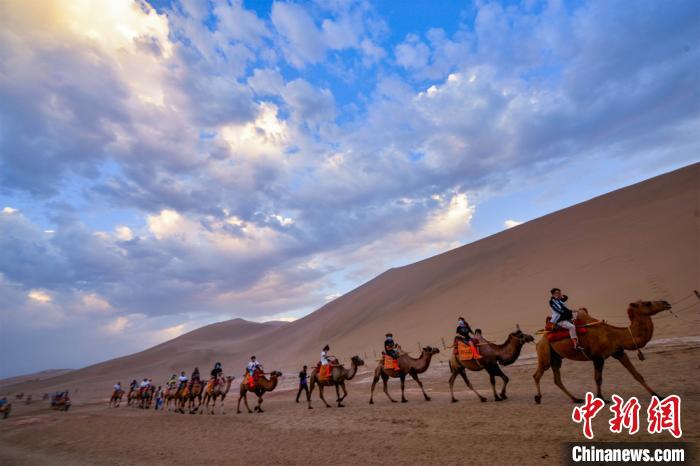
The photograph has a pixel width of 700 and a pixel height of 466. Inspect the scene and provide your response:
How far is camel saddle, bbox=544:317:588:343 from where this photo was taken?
9867mm

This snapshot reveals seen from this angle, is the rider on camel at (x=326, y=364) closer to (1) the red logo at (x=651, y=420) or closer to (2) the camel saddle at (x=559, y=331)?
(2) the camel saddle at (x=559, y=331)

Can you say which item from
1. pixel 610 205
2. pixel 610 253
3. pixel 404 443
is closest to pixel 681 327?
pixel 610 253

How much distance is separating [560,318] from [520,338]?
1906 mm

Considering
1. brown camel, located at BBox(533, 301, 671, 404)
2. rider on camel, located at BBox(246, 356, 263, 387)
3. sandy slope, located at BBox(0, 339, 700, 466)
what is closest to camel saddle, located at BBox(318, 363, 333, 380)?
sandy slope, located at BBox(0, 339, 700, 466)

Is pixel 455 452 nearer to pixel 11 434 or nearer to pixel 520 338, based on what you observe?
pixel 520 338

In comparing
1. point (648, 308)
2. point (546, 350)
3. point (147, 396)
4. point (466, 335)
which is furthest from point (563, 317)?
point (147, 396)

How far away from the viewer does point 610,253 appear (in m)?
30.5

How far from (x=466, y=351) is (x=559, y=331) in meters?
3.29

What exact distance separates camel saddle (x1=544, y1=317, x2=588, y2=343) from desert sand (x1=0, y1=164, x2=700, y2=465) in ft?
5.55

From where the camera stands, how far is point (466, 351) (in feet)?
41.9

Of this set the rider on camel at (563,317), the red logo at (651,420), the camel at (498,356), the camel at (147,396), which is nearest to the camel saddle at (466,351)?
the camel at (498,356)

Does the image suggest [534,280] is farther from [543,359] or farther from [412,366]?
[543,359]

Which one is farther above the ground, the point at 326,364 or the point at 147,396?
the point at 326,364

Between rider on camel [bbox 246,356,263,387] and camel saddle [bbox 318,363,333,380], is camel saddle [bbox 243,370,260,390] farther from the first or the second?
camel saddle [bbox 318,363,333,380]
